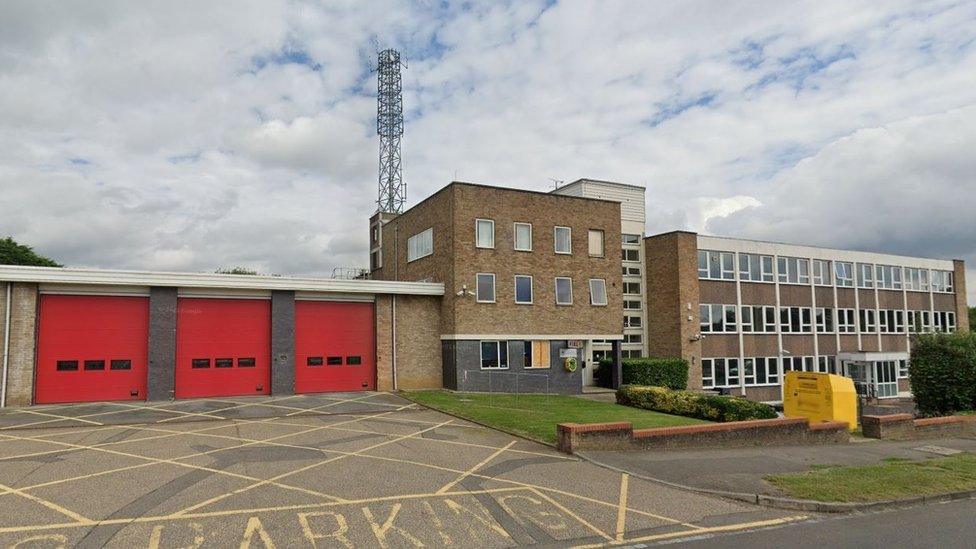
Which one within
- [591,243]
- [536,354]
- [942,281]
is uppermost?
[591,243]

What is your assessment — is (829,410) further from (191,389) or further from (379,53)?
(379,53)

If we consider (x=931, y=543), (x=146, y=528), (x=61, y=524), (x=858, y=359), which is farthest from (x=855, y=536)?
(x=858, y=359)

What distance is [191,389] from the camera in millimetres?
24109

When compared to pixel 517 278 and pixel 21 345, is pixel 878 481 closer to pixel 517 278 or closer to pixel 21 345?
pixel 517 278

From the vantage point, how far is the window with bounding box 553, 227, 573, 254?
99.2ft

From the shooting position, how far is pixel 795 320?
4088 centimetres

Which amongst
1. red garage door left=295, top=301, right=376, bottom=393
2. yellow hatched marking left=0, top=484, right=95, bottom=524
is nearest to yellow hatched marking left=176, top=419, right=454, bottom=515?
yellow hatched marking left=0, top=484, right=95, bottom=524

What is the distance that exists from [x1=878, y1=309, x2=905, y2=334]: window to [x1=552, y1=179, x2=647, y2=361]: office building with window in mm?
19124

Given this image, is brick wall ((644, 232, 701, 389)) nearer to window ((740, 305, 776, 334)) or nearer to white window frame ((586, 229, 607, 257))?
window ((740, 305, 776, 334))

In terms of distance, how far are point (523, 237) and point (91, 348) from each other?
58.6ft

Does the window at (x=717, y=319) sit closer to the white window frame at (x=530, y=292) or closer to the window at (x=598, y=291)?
the window at (x=598, y=291)

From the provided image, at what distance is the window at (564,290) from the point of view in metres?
29.9

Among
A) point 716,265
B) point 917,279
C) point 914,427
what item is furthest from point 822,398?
point 917,279

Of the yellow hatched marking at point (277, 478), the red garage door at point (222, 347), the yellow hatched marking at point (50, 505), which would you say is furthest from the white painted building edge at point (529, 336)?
the yellow hatched marking at point (50, 505)
